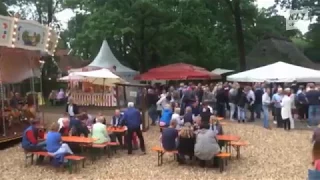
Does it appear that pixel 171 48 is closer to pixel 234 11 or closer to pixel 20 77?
pixel 234 11

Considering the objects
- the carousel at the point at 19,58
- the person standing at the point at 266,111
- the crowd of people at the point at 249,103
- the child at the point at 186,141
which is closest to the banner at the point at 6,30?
the carousel at the point at 19,58

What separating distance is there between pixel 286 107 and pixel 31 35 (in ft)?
29.2

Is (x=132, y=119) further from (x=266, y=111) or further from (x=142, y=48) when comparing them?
(x=142, y=48)

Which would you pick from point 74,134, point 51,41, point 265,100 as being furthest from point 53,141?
point 265,100

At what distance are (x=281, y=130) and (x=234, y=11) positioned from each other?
54.8 feet

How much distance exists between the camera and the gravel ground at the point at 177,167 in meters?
9.10

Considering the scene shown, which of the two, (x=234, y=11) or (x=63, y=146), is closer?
(x=63, y=146)

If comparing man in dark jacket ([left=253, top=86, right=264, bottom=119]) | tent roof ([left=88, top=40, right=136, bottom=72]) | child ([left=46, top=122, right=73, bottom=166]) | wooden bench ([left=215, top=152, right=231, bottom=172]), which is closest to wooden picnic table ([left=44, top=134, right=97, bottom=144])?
child ([left=46, top=122, right=73, bottom=166])

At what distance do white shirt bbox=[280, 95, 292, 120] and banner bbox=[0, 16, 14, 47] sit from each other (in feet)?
30.1

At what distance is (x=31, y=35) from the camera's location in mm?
13680

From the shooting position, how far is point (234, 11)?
30312 millimetres

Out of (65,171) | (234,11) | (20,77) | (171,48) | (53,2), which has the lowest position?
(65,171)

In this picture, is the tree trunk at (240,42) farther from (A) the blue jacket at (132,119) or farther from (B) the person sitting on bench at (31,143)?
(B) the person sitting on bench at (31,143)

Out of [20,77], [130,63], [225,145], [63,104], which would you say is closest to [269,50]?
[130,63]
